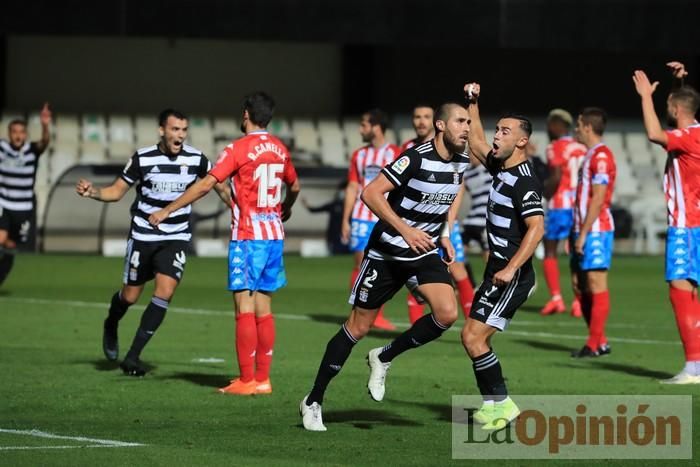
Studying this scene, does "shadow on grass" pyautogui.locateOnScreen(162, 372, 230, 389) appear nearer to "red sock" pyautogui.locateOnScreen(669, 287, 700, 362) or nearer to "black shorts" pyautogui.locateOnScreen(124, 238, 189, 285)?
"black shorts" pyautogui.locateOnScreen(124, 238, 189, 285)

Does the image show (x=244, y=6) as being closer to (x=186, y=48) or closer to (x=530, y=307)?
(x=186, y=48)

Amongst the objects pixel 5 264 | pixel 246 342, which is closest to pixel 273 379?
pixel 246 342

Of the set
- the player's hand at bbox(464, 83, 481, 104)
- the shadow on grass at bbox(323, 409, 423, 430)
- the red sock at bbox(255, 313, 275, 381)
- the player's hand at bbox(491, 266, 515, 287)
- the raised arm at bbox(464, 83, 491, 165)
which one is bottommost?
the shadow on grass at bbox(323, 409, 423, 430)

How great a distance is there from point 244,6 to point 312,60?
251 inches

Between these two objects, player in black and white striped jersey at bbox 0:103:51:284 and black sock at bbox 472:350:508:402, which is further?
player in black and white striped jersey at bbox 0:103:51:284

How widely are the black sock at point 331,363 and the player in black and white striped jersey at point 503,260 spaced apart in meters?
0.78

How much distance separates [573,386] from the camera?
1190cm

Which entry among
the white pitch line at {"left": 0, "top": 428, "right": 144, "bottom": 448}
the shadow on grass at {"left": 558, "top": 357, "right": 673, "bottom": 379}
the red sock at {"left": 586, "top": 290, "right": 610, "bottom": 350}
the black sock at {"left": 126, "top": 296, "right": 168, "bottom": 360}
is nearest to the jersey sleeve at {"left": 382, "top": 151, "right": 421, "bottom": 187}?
the white pitch line at {"left": 0, "top": 428, "right": 144, "bottom": 448}

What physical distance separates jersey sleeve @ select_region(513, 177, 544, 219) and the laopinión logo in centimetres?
146

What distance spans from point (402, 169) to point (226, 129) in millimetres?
22729

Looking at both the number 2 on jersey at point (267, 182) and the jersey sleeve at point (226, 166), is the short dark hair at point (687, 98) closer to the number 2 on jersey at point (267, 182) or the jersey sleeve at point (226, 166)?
the number 2 on jersey at point (267, 182)

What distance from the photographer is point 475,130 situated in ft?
33.3

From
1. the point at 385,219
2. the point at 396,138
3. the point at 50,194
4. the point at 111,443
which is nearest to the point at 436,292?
the point at 385,219

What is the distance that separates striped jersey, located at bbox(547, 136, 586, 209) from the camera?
17938 millimetres
